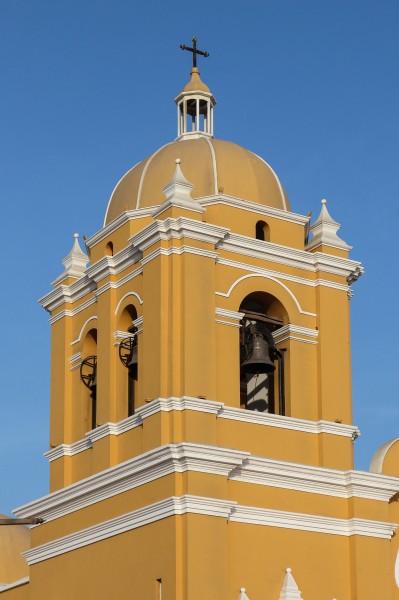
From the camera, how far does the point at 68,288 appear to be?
23.8 m

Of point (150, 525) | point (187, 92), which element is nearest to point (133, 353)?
point (150, 525)

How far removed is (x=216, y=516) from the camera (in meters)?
19.9

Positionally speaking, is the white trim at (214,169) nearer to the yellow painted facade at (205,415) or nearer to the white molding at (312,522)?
the yellow painted facade at (205,415)

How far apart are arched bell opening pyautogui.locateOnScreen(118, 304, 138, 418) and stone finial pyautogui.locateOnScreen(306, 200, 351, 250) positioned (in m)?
3.00

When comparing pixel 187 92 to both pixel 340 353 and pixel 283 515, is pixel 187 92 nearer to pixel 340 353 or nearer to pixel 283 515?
pixel 340 353

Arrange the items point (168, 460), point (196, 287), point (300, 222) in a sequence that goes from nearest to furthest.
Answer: point (168, 460) < point (196, 287) < point (300, 222)

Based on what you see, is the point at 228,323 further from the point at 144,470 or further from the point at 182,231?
the point at 144,470

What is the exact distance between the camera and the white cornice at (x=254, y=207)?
887 inches

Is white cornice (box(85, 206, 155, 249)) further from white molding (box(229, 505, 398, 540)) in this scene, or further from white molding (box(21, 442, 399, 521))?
white molding (box(229, 505, 398, 540))

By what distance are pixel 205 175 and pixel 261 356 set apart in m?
3.03

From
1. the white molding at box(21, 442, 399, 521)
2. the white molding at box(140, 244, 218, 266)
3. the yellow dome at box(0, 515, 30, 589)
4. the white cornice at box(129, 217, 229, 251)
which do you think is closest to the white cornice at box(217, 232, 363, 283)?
the white cornice at box(129, 217, 229, 251)

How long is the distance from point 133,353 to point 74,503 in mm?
2301

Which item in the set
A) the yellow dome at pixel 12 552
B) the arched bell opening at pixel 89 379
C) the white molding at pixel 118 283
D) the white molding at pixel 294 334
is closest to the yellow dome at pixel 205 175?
the white molding at pixel 118 283

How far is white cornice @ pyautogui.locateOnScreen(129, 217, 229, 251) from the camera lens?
21.3m
